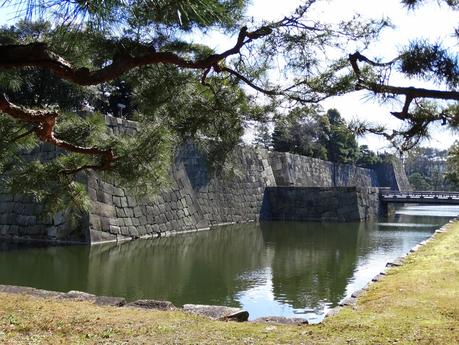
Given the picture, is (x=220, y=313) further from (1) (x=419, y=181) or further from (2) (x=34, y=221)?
(1) (x=419, y=181)

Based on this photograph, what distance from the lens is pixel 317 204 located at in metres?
15.8

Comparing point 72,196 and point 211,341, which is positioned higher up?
point 72,196

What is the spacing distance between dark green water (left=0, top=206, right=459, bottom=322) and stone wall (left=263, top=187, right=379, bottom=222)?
4628 mm

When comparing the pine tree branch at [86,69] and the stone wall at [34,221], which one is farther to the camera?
the stone wall at [34,221]

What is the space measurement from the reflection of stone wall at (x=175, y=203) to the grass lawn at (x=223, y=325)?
35.4 inches

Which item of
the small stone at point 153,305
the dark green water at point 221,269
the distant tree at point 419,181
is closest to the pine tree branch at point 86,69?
the small stone at point 153,305

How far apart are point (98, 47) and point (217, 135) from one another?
3.14 feet

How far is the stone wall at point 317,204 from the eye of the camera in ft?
51.1

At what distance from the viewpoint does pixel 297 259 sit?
8.11m

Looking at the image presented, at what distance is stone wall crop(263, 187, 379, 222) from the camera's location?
15.6m

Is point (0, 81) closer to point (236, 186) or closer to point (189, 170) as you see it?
point (189, 170)

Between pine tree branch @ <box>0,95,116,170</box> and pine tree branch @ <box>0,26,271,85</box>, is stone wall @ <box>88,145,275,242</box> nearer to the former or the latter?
pine tree branch @ <box>0,95,116,170</box>

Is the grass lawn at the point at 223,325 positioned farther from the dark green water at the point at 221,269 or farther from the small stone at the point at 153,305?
the dark green water at the point at 221,269

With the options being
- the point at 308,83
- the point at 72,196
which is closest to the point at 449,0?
the point at 308,83
